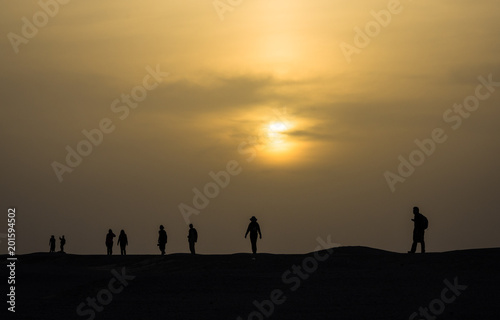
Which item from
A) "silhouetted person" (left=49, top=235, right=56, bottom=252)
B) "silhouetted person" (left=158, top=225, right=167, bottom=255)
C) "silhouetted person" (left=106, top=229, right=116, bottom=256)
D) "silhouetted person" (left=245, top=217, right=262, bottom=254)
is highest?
"silhouetted person" (left=49, top=235, right=56, bottom=252)

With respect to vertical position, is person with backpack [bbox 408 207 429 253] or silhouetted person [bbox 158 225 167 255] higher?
silhouetted person [bbox 158 225 167 255]

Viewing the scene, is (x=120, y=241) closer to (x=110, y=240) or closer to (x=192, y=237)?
(x=110, y=240)

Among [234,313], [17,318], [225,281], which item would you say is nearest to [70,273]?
[225,281]

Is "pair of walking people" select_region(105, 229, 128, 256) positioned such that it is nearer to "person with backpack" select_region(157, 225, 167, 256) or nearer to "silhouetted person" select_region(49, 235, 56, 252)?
"person with backpack" select_region(157, 225, 167, 256)

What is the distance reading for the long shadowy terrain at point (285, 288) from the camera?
22.7 meters

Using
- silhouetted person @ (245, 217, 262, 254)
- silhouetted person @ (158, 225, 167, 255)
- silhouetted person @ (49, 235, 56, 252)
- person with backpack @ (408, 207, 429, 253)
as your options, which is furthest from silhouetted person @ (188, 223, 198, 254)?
silhouetted person @ (49, 235, 56, 252)

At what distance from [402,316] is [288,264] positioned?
12.2 m

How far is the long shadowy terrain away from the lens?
2273 centimetres

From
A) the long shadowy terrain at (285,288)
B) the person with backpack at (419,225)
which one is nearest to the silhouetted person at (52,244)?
the long shadowy terrain at (285,288)

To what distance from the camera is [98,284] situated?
2934cm

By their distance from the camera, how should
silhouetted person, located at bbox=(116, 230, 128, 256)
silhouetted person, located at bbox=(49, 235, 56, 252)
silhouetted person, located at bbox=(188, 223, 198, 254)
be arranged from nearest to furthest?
1. silhouetted person, located at bbox=(188, 223, 198, 254)
2. silhouetted person, located at bbox=(116, 230, 128, 256)
3. silhouetted person, located at bbox=(49, 235, 56, 252)

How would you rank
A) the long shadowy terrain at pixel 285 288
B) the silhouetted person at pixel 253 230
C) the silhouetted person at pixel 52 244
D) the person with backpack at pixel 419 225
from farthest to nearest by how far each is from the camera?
1. the silhouetted person at pixel 52 244
2. the silhouetted person at pixel 253 230
3. the person with backpack at pixel 419 225
4. the long shadowy terrain at pixel 285 288

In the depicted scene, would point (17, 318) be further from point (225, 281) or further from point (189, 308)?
point (225, 281)

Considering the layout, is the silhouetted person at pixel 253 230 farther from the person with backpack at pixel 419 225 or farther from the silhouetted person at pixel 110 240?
the silhouetted person at pixel 110 240
